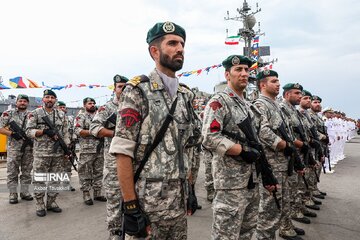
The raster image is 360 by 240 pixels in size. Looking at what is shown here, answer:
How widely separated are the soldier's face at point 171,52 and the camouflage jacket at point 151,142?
13 centimetres

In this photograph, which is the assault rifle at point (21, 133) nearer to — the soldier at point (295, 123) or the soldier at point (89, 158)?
the soldier at point (89, 158)

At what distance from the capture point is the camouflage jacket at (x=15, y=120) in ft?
19.3

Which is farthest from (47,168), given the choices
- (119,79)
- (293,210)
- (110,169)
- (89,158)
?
(293,210)

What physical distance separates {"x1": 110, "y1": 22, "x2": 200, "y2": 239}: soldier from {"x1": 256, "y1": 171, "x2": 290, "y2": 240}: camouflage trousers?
5.36 ft

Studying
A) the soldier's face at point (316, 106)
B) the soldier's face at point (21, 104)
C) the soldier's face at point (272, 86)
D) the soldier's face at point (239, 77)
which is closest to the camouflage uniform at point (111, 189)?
the soldier's face at point (239, 77)

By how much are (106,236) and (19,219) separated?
183 cm

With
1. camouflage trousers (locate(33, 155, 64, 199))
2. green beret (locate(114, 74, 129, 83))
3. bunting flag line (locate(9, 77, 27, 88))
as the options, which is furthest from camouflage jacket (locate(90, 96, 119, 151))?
bunting flag line (locate(9, 77, 27, 88))

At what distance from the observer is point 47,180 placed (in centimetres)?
493

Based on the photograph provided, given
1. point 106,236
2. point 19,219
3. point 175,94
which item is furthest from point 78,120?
point 175,94

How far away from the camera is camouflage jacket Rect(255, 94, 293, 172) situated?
3.23 metres

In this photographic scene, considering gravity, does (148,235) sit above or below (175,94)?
below

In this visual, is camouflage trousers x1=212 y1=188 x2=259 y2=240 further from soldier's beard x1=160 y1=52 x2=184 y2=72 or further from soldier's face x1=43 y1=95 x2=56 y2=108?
soldier's face x1=43 y1=95 x2=56 y2=108

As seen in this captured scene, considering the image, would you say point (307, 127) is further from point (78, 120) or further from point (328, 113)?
point (328, 113)

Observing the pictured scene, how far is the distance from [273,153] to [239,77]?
1171 millimetres
